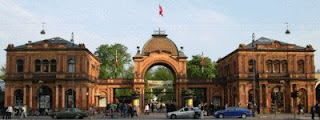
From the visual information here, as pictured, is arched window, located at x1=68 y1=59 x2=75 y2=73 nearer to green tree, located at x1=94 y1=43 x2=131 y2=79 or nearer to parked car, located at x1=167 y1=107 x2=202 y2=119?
parked car, located at x1=167 y1=107 x2=202 y2=119

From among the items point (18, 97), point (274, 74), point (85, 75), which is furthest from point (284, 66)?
point (18, 97)

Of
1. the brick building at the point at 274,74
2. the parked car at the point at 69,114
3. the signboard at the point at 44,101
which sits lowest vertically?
the parked car at the point at 69,114

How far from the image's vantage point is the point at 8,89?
50.5m

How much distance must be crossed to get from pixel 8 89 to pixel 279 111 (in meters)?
37.1

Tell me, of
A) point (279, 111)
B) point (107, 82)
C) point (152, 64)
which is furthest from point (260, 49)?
point (107, 82)

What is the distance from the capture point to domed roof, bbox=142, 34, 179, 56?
63.5 metres

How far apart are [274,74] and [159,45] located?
20.2 metres

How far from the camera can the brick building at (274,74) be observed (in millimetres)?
51719

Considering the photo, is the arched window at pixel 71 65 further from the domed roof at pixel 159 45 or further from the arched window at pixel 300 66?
the arched window at pixel 300 66

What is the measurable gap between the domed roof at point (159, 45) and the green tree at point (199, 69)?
19949 mm

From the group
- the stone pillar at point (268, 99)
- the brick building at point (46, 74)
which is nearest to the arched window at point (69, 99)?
the brick building at point (46, 74)

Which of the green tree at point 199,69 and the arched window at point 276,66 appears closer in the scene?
the arched window at point 276,66

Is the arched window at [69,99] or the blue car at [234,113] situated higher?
the arched window at [69,99]

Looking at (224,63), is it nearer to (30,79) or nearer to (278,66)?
(278,66)
